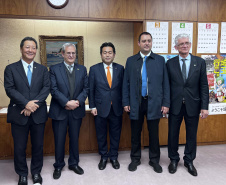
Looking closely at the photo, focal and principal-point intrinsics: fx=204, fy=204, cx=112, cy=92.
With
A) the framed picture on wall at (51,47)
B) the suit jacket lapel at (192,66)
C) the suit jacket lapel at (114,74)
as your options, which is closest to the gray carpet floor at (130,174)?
the suit jacket lapel at (114,74)

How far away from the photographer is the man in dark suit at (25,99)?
6.98ft

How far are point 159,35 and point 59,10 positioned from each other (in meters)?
1.56

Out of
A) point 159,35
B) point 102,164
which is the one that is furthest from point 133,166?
point 159,35

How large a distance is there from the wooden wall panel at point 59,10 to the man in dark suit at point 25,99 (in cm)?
88

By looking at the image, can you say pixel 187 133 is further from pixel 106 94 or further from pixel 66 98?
pixel 66 98

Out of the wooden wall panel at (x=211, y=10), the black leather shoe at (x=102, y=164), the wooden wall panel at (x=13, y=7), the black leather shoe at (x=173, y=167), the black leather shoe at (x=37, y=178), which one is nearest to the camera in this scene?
the black leather shoe at (x=37, y=178)

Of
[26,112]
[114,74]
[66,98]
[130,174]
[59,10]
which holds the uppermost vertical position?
[59,10]

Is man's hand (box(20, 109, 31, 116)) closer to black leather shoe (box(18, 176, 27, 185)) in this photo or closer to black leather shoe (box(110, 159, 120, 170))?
black leather shoe (box(18, 176, 27, 185))

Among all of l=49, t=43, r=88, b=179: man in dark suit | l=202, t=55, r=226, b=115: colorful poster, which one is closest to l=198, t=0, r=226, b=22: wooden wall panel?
l=202, t=55, r=226, b=115: colorful poster

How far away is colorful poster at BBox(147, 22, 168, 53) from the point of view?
318 centimetres

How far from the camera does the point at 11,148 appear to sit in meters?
3.00

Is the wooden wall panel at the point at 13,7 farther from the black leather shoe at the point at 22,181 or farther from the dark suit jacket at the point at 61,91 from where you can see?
the black leather shoe at the point at 22,181

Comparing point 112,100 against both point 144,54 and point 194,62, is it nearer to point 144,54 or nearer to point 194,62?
point 144,54

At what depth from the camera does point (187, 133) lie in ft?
8.48
